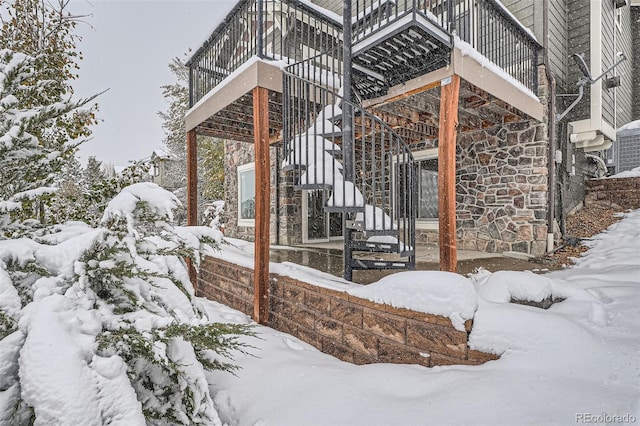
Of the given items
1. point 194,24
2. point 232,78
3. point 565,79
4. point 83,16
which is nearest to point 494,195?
point 565,79

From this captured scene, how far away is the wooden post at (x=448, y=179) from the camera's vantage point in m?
2.82

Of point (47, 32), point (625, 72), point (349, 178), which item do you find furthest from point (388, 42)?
point (625, 72)

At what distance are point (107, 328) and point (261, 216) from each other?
193cm

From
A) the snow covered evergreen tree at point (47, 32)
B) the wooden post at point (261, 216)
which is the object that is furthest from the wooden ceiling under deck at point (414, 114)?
the snow covered evergreen tree at point (47, 32)

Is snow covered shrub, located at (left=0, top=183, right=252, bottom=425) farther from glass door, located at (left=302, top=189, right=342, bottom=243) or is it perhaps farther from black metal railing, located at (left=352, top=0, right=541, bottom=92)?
glass door, located at (left=302, top=189, right=342, bottom=243)

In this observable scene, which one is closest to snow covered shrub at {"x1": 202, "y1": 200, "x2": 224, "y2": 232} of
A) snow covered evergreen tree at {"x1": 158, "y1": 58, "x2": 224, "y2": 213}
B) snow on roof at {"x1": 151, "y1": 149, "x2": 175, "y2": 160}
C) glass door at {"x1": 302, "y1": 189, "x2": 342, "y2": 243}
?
snow on roof at {"x1": 151, "y1": 149, "x2": 175, "y2": 160}

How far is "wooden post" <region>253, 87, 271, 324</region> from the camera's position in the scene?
10.3ft

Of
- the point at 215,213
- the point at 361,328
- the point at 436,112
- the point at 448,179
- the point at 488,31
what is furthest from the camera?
the point at 215,213

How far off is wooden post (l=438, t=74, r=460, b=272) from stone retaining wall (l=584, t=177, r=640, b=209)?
6117 mm

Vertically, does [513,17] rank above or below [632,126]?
above

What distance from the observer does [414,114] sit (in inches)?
180

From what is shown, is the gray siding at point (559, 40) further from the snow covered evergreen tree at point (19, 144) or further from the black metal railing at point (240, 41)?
the snow covered evergreen tree at point (19, 144)

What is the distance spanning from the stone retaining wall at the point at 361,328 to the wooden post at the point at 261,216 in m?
0.09

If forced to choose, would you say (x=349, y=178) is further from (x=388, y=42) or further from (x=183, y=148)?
(x=183, y=148)
